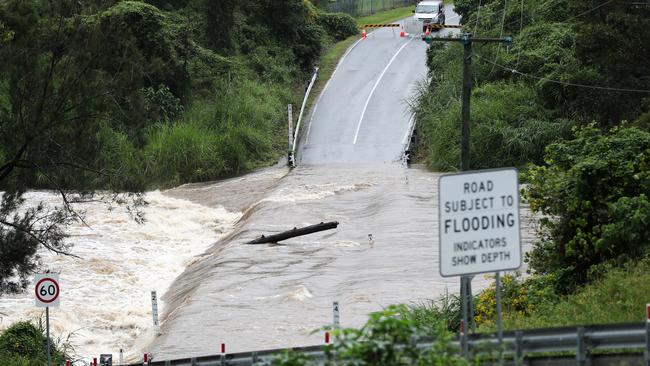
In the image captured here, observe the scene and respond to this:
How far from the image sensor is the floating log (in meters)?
37.1

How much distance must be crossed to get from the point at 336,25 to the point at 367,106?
17055mm

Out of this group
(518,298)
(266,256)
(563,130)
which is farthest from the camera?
(563,130)

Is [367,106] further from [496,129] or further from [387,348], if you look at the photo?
[387,348]

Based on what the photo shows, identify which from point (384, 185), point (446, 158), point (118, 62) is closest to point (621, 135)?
point (118, 62)

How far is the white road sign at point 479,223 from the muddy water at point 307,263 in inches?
398

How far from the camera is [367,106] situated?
58.8 meters

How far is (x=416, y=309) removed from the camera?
23.9 m

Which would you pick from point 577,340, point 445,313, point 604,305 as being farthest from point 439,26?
point 577,340

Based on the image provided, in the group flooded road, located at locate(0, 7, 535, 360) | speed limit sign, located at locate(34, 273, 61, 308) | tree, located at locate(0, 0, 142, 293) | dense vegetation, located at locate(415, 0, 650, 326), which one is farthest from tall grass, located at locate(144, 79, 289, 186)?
speed limit sign, located at locate(34, 273, 61, 308)

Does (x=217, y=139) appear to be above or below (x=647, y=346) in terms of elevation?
above

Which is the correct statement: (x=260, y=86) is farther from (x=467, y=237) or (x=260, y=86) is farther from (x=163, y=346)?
(x=467, y=237)

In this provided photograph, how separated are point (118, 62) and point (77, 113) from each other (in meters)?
1.40

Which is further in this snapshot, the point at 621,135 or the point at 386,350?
the point at 621,135

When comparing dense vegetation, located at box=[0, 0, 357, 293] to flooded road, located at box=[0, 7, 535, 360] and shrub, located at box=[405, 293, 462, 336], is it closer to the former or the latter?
flooded road, located at box=[0, 7, 535, 360]
